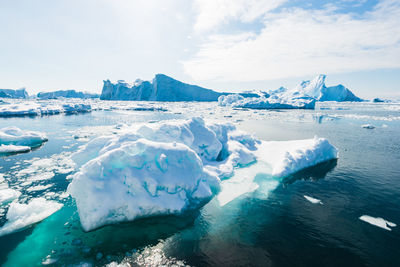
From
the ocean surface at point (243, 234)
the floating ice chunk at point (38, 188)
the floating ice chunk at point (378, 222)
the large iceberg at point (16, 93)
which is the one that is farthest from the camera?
the large iceberg at point (16, 93)

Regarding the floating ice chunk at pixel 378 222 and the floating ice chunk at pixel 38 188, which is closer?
the floating ice chunk at pixel 378 222

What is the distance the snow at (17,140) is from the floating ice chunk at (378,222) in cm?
1820

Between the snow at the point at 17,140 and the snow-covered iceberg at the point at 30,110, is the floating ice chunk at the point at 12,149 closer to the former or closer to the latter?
the snow at the point at 17,140

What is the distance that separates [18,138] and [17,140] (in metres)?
0.15

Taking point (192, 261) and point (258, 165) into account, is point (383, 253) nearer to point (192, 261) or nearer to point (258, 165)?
point (192, 261)

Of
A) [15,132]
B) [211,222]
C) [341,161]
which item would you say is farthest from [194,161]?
[15,132]

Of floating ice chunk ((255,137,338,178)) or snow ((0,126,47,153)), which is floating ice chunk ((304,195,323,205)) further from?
snow ((0,126,47,153))

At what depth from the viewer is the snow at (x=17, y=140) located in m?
13.2

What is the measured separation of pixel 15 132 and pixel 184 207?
619 inches

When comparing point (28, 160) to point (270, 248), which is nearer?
point (270, 248)

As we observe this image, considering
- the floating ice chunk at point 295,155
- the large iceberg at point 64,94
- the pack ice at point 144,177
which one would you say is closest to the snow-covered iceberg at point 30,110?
the pack ice at point 144,177

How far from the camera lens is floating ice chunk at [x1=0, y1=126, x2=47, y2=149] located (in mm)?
13860

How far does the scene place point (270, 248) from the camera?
16.4 feet

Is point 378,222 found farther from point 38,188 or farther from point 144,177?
point 38,188
